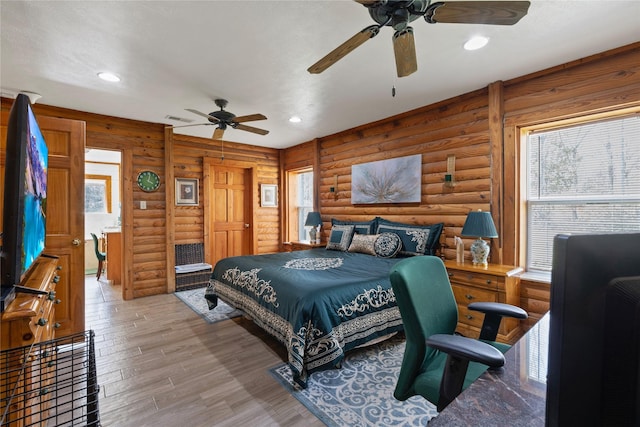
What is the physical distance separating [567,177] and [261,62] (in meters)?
3.08

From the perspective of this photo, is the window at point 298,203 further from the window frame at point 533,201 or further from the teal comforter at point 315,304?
the window frame at point 533,201

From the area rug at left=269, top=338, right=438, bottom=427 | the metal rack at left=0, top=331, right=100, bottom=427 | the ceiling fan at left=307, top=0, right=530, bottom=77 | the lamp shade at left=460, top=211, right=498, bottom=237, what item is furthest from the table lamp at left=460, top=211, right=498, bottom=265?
the metal rack at left=0, top=331, right=100, bottom=427

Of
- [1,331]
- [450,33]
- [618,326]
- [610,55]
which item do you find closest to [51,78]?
[1,331]

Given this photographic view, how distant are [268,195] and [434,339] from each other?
5220mm

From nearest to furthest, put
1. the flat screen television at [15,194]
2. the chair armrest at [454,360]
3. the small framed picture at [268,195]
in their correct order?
the chair armrest at [454,360]
the flat screen television at [15,194]
the small framed picture at [268,195]

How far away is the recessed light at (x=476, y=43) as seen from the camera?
88.4 inches

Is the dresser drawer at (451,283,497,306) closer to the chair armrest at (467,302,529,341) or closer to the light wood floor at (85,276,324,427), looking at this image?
the chair armrest at (467,302,529,341)

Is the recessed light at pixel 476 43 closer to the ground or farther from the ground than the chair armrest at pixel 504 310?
farther from the ground

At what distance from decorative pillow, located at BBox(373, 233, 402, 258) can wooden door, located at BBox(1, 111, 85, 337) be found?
3.16 metres

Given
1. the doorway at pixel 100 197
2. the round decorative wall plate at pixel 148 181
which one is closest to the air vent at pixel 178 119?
the round decorative wall plate at pixel 148 181

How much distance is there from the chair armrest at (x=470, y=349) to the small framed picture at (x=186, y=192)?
15.7 feet

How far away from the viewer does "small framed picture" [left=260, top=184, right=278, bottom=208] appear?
6004 millimetres

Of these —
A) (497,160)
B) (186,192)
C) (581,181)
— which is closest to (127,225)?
(186,192)

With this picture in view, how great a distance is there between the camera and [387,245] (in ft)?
12.0
